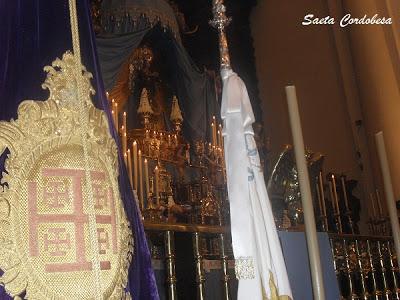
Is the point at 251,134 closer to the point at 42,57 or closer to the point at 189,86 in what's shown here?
the point at 42,57

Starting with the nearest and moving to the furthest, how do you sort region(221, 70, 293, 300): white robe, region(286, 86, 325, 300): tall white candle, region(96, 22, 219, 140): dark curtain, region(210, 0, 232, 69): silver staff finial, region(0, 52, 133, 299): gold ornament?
1. region(0, 52, 133, 299): gold ornament
2. region(286, 86, 325, 300): tall white candle
3. region(221, 70, 293, 300): white robe
4. region(210, 0, 232, 69): silver staff finial
5. region(96, 22, 219, 140): dark curtain

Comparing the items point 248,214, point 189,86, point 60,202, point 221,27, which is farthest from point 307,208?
point 189,86

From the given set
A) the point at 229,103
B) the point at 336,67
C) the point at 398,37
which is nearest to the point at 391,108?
the point at 398,37

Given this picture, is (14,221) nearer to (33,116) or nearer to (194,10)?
(33,116)

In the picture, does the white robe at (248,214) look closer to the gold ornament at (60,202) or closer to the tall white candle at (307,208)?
the tall white candle at (307,208)

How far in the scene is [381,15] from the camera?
4848mm

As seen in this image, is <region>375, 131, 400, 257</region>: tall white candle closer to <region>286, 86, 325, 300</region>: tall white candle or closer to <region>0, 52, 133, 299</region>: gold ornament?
<region>286, 86, 325, 300</region>: tall white candle

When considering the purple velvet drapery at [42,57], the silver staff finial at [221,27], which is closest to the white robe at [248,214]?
the silver staff finial at [221,27]

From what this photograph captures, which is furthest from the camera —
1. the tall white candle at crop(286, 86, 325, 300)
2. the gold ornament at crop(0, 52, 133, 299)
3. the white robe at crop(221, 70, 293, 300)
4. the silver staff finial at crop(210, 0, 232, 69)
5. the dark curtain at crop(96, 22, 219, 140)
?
the dark curtain at crop(96, 22, 219, 140)

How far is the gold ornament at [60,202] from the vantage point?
0.90m

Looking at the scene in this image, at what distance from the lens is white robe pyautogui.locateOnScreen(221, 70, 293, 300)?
1.26m

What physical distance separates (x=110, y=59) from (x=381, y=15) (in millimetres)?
2886

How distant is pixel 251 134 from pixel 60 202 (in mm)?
654

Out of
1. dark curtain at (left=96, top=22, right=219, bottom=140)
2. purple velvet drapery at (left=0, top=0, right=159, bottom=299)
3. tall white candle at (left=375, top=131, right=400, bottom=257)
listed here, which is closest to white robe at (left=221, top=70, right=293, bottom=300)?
purple velvet drapery at (left=0, top=0, right=159, bottom=299)
